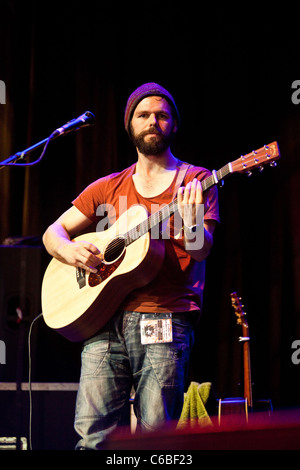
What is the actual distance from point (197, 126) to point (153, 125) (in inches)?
71.9

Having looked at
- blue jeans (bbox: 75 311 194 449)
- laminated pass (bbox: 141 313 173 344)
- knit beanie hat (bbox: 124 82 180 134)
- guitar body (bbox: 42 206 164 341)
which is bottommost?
blue jeans (bbox: 75 311 194 449)

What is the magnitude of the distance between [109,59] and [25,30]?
85 cm

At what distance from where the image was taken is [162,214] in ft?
7.78

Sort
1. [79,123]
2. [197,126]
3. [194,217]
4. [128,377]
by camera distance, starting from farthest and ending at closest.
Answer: [197,126] < [79,123] < [128,377] < [194,217]

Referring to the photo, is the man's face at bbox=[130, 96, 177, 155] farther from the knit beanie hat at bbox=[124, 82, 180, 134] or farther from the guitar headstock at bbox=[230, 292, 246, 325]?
the guitar headstock at bbox=[230, 292, 246, 325]

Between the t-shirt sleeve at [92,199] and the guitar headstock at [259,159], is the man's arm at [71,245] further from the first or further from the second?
the guitar headstock at [259,159]

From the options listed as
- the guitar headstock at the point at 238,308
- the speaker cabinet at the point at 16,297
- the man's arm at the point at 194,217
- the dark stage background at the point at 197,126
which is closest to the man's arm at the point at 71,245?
the man's arm at the point at 194,217

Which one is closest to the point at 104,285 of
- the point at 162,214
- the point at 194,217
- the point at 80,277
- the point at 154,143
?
the point at 80,277

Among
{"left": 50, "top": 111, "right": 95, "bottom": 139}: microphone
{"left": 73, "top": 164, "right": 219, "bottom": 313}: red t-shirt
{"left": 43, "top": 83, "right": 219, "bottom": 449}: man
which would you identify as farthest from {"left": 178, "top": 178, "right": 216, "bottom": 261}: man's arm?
{"left": 50, "top": 111, "right": 95, "bottom": 139}: microphone

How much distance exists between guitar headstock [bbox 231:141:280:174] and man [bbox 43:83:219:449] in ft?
0.64

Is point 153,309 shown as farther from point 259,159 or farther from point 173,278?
point 259,159

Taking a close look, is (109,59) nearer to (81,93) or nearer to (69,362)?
(81,93)

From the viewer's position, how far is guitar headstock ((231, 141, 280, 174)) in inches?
85.0

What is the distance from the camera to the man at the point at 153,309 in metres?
2.18
